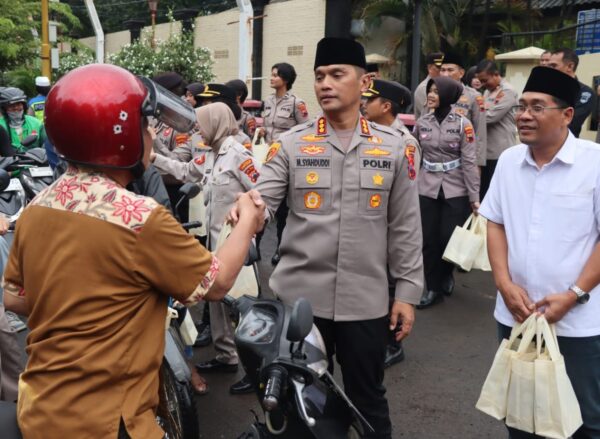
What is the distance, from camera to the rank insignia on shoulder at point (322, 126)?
10.2ft

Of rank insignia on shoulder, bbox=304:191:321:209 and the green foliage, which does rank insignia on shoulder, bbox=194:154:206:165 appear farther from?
the green foliage

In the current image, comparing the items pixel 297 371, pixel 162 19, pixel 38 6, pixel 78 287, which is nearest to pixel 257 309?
pixel 297 371

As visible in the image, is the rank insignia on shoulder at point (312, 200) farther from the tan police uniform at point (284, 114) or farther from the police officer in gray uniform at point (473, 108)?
the tan police uniform at point (284, 114)

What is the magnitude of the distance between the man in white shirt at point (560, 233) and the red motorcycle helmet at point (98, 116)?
1741 mm

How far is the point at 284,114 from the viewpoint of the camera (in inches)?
346

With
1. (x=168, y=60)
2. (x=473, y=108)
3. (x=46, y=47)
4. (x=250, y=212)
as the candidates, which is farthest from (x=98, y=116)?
(x=168, y=60)

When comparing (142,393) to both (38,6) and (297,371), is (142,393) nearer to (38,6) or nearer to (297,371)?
(297,371)

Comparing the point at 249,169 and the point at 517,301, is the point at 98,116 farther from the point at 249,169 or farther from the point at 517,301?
the point at 249,169

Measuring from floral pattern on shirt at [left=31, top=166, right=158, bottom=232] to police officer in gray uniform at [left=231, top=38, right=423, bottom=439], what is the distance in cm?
121

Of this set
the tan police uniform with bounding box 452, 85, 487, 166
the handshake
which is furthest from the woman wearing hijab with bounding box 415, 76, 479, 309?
the handshake

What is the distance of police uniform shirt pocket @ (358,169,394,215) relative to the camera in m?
3.04

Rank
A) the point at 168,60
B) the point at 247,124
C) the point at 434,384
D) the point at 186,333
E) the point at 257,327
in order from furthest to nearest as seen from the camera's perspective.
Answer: the point at 168,60
the point at 247,124
the point at 434,384
the point at 186,333
the point at 257,327

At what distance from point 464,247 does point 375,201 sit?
2758mm

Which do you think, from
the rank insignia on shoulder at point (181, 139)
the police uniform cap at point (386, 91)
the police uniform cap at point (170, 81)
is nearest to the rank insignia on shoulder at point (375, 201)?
the police uniform cap at point (386, 91)
